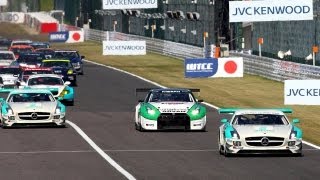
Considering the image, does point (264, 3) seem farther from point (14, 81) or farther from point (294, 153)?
point (294, 153)

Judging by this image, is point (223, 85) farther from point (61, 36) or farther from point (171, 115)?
point (61, 36)

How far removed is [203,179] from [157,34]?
307 feet

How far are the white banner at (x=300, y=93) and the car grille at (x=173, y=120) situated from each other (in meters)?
10.3

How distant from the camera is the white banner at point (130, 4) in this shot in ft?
311

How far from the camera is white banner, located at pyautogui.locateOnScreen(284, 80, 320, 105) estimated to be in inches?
1689

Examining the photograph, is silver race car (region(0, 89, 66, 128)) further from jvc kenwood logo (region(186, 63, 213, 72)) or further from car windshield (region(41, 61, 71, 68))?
jvc kenwood logo (region(186, 63, 213, 72))

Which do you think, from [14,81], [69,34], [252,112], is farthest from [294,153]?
[69,34]

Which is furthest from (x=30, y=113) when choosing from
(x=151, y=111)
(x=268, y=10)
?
(x=268, y=10)

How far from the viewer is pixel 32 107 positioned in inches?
1351

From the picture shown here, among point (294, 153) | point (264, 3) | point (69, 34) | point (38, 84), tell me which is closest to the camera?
point (294, 153)

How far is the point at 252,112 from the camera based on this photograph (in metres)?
26.9

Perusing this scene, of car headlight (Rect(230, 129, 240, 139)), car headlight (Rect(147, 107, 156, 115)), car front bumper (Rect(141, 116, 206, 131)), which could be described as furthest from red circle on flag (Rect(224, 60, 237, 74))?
car headlight (Rect(230, 129, 240, 139))

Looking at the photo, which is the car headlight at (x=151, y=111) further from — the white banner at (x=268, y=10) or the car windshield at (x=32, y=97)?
the white banner at (x=268, y=10)

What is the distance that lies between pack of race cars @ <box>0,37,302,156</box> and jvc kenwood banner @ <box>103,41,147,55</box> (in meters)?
33.9
